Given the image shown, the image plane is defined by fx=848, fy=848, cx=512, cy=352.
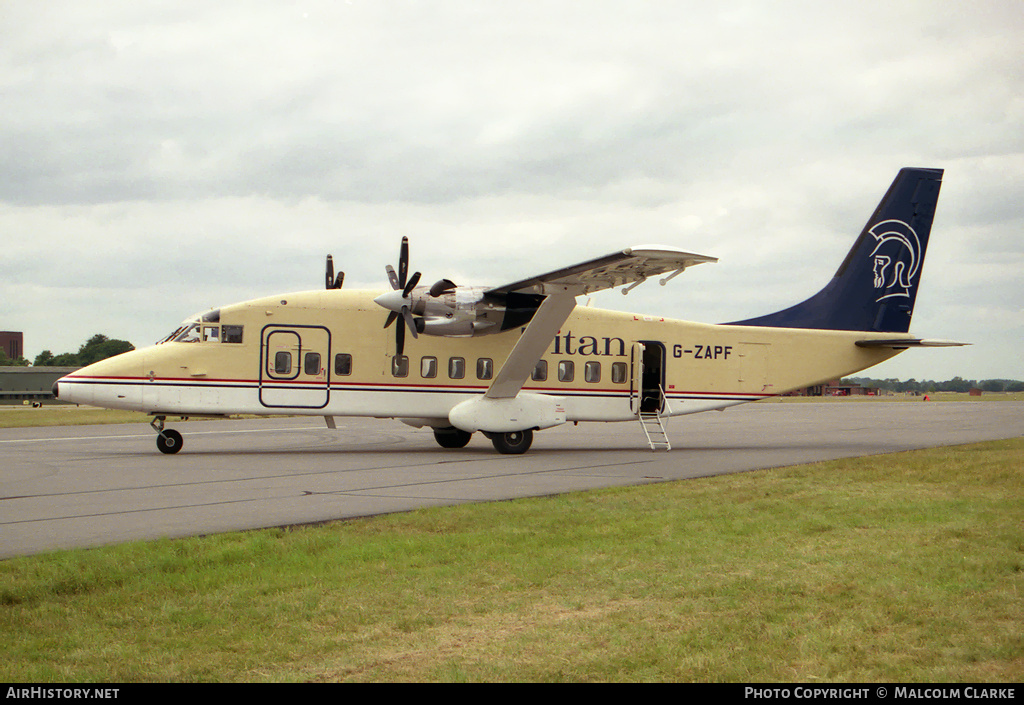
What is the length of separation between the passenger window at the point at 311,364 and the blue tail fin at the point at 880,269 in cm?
1232

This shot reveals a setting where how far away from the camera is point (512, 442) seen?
72.6 ft

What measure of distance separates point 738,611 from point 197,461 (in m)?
14.9

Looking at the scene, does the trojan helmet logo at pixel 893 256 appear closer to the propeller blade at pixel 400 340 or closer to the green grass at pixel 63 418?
the propeller blade at pixel 400 340

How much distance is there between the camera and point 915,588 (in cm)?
672

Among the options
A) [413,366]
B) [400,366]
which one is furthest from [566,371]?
[400,366]

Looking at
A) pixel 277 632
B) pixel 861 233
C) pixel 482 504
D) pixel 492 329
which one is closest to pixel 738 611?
pixel 277 632

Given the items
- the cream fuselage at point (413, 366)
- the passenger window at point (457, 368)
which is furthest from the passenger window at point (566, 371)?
the passenger window at point (457, 368)

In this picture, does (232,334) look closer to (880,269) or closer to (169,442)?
(169,442)

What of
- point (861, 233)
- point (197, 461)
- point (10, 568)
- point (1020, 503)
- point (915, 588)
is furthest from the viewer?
point (861, 233)

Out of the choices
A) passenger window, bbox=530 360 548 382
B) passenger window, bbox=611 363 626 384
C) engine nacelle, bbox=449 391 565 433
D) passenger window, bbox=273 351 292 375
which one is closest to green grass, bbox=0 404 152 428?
passenger window, bbox=273 351 292 375

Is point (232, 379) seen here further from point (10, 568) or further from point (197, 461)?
point (10, 568)

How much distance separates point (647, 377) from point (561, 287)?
522cm

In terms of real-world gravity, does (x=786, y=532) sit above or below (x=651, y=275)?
below

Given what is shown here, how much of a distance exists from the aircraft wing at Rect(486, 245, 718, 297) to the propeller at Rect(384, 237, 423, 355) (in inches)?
79.7
